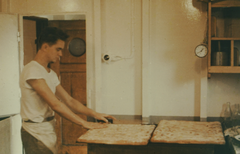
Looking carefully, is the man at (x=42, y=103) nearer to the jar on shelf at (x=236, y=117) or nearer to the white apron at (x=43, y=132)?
the white apron at (x=43, y=132)

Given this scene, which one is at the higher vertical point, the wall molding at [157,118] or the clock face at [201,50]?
the clock face at [201,50]

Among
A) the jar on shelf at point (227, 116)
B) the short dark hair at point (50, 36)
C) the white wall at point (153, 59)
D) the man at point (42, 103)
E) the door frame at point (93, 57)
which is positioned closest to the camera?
the man at point (42, 103)

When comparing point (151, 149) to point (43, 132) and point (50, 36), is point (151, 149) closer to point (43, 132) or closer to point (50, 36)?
point (43, 132)

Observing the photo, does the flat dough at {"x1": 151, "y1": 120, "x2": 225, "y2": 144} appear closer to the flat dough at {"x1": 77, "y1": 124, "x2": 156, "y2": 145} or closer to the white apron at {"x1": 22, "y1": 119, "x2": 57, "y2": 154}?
the flat dough at {"x1": 77, "y1": 124, "x2": 156, "y2": 145}

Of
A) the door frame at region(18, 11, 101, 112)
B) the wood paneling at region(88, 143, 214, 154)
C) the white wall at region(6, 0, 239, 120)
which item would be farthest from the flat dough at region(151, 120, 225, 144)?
the door frame at region(18, 11, 101, 112)

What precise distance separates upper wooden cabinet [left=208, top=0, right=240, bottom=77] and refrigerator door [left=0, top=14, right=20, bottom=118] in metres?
2.51

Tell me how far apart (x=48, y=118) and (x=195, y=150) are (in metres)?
1.32

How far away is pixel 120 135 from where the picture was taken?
197cm

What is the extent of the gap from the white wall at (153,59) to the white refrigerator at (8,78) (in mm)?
396

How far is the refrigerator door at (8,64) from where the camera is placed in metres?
3.22

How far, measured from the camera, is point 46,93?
2.05m

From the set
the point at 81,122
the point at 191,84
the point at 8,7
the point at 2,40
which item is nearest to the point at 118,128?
the point at 81,122

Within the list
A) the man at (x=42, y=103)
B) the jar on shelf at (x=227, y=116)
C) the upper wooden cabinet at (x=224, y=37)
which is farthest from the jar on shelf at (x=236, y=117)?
the man at (x=42, y=103)

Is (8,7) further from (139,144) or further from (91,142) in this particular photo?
(139,144)
